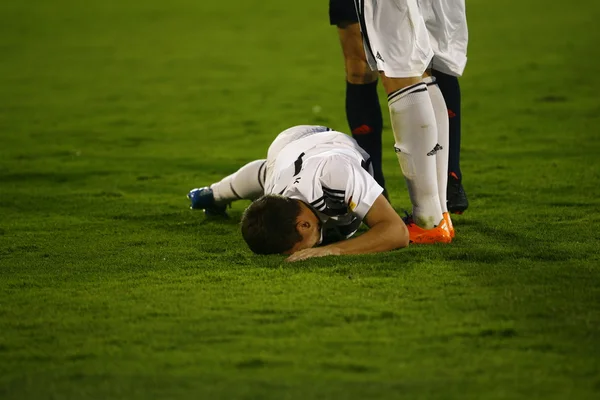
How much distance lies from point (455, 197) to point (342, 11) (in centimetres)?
99

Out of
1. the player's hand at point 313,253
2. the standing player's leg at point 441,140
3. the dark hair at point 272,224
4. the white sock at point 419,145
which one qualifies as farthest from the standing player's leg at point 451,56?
the dark hair at point 272,224

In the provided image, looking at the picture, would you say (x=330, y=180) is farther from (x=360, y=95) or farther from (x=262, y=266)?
(x=360, y=95)

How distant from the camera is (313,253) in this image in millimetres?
3938

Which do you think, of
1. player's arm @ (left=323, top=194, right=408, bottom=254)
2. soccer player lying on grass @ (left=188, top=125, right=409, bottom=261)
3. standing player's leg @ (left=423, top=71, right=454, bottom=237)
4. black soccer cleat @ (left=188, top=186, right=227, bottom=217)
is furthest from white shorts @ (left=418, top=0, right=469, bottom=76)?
black soccer cleat @ (left=188, top=186, right=227, bottom=217)

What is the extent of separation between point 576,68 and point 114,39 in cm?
604

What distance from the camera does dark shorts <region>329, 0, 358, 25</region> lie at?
4750 millimetres

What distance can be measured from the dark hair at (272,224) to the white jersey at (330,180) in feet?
0.34

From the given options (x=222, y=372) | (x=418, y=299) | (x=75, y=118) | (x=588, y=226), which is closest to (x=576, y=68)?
(x=75, y=118)

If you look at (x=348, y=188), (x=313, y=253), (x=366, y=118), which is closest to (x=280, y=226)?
(x=313, y=253)

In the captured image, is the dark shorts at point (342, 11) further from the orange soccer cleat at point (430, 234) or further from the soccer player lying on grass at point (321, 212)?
the orange soccer cleat at point (430, 234)

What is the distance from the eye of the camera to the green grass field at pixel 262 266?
2.82 meters

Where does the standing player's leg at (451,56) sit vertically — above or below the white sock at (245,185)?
above

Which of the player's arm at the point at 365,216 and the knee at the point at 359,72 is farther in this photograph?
the knee at the point at 359,72

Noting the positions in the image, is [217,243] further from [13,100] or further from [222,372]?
[13,100]
